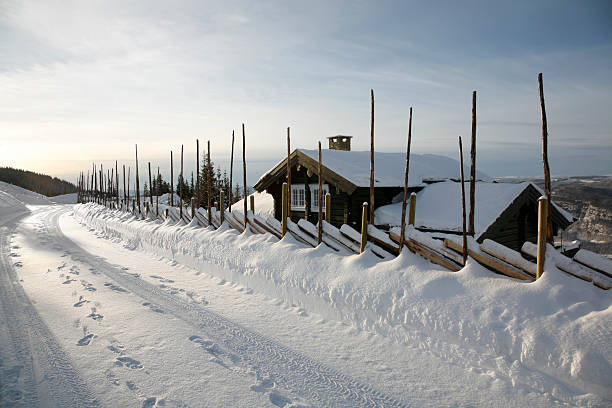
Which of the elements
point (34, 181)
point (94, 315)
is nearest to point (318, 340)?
point (94, 315)

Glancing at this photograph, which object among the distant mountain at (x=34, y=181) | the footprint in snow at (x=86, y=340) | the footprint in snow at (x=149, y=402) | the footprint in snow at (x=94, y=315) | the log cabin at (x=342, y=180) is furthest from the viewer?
the distant mountain at (x=34, y=181)

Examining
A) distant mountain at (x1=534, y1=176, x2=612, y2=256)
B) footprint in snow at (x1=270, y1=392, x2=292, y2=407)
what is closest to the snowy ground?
footprint in snow at (x1=270, y1=392, x2=292, y2=407)

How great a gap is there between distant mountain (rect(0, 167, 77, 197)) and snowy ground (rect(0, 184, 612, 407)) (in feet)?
397

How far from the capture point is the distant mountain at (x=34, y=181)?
101500mm

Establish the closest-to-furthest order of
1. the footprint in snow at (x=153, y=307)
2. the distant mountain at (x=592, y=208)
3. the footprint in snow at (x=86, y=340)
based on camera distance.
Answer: the footprint in snow at (x=86, y=340) < the footprint in snow at (x=153, y=307) < the distant mountain at (x=592, y=208)

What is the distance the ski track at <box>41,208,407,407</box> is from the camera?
3496 mm

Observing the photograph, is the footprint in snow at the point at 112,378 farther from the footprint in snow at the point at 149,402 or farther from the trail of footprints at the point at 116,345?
the footprint in snow at the point at 149,402

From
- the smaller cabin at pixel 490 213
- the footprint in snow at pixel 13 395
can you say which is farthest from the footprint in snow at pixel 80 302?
the smaller cabin at pixel 490 213

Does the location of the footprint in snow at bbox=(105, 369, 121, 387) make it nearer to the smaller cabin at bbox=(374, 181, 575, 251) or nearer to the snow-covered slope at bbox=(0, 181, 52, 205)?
the smaller cabin at bbox=(374, 181, 575, 251)

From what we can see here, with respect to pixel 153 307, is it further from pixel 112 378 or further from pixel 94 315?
pixel 112 378

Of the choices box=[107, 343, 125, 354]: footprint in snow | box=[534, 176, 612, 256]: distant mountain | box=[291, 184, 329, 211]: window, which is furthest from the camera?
box=[534, 176, 612, 256]: distant mountain

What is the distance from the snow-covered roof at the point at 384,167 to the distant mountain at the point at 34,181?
11592 cm

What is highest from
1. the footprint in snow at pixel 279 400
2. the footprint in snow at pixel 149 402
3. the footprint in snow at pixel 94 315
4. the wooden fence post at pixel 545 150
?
the wooden fence post at pixel 545 150

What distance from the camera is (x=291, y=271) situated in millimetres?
6484
